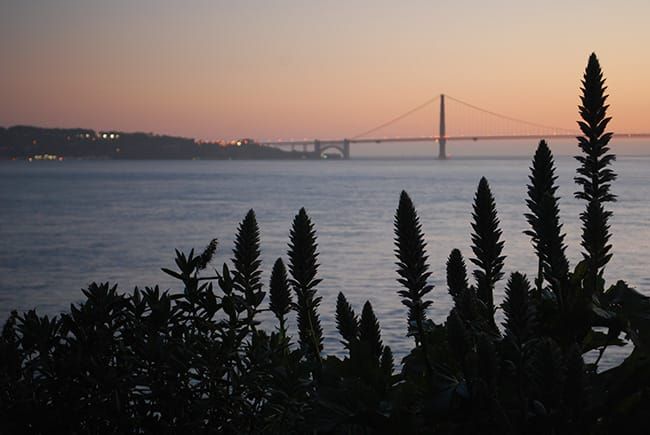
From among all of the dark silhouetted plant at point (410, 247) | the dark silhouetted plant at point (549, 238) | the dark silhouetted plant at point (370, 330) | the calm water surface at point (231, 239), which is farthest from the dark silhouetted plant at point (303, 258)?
the calm water surface at point (231, 239)

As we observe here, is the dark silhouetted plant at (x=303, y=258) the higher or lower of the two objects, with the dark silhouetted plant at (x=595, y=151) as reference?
lower

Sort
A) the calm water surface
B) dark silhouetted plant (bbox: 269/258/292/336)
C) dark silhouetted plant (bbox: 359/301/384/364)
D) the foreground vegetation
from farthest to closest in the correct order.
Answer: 1. the calm water surface
2. dark silhouetted plant (bbox: 269/258/292/336)
3. dark silhouetted plant (bbox: 359/301/384/364)
4. the foreground vegetation

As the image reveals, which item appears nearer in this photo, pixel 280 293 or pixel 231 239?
pixel 280 293

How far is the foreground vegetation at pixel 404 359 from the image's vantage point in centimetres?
196

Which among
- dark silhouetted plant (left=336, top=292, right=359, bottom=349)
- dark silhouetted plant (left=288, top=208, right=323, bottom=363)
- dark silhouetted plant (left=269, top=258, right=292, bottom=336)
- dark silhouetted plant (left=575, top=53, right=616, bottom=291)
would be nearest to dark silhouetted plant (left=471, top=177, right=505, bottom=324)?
dark silhouetted plant (left=575, top=53, right=616, bottom=291)

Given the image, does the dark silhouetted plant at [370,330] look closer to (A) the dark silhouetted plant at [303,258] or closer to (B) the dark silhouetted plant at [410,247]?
(A) the dark silhouetted plant at [303,258]

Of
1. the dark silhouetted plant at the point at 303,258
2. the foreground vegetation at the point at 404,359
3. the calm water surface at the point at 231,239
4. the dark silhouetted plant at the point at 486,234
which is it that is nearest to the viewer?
the foreground vegetation at the point at 404,359

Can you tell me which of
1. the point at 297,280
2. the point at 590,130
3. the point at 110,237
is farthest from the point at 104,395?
the point at 110,237

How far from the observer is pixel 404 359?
8.32ft

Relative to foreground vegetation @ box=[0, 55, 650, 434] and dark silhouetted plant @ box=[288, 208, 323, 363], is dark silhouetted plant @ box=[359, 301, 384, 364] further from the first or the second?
dark silhouetted plant @ box=[288, 208, 323, 363]

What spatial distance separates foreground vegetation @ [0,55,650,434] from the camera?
196 centimetres

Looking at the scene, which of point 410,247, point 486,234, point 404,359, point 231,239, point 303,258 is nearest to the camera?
point 410,247

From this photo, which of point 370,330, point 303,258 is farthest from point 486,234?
point 370,330

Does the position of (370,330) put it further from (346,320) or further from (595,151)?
(595,151)
